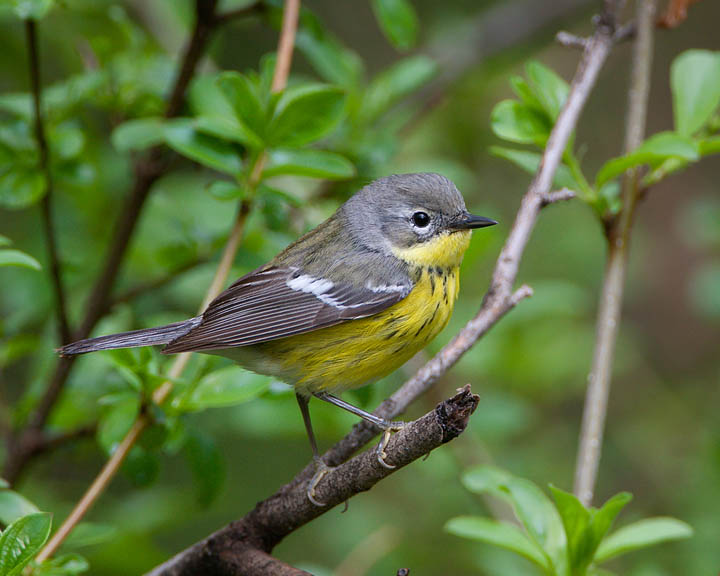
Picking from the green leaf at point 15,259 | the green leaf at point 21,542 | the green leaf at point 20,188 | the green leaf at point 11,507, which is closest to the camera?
the green leaf at point 21,542

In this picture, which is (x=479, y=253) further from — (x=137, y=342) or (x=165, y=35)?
(x=165, y=35)

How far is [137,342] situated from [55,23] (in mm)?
1495

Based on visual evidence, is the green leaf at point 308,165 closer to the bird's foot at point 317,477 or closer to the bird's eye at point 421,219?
the bird's eye at point 421,219

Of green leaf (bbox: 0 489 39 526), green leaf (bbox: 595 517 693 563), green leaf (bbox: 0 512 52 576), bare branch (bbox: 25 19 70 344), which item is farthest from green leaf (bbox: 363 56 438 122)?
green leaf (bbox: 0 512 52 576)

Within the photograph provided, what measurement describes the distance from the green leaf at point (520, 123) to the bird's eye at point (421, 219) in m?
0.60

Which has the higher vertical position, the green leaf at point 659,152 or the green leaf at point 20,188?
the green leaf at point 20,188

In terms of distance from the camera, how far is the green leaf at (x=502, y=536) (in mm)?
2123

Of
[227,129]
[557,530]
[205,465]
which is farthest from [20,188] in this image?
[557,530]

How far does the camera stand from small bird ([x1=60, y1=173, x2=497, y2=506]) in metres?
2.71

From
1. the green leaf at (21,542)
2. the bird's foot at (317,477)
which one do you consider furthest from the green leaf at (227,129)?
the green leaf at (21,542)

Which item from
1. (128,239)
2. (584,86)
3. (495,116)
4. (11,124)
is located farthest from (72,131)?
(584,86)

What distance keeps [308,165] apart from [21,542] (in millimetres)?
1311

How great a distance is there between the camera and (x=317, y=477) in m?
2.19

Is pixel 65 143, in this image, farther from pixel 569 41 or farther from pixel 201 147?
pixel 569 41
